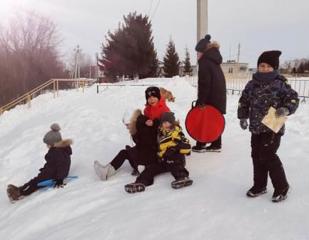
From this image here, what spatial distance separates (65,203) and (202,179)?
1689mm

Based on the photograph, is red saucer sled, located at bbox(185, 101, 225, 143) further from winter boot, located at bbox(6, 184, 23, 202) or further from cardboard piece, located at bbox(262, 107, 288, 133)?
winter boot, located at bbox(6, 184, 23, 202)

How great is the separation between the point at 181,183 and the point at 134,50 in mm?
33482

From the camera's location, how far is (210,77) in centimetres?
546

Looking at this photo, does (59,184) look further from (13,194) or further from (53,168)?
(13,194)

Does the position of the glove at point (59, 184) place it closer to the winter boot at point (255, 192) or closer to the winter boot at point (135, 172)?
the winter boot at point (135, 172)

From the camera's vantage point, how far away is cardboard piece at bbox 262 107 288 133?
355 centimetres

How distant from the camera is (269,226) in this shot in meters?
3.21

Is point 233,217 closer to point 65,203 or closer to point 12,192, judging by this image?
point 65,203

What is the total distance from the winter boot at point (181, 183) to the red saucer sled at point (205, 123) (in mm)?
1200

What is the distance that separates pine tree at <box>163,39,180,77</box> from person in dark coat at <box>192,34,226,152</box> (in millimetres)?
Result: 37728

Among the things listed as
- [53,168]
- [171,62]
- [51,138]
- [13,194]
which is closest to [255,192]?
[53,168]

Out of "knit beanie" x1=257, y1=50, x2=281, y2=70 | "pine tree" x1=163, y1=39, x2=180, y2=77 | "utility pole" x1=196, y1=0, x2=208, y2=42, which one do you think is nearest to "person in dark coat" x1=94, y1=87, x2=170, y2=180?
"knit beanie" x1=257, y1=50, x2=281, y2=70

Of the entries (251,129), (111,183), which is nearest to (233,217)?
(251,129)

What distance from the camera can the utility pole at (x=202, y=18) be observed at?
889cm
